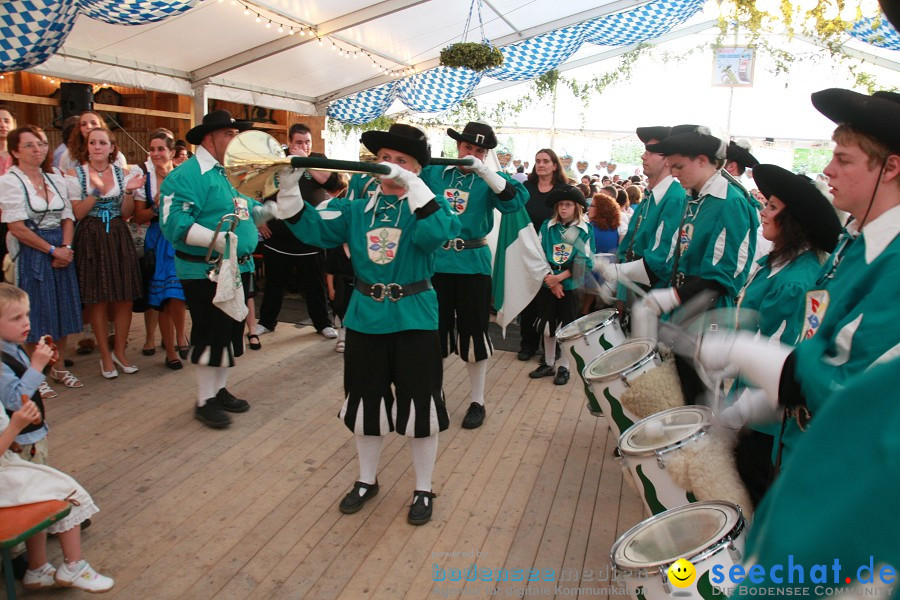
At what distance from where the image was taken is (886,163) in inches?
57.9

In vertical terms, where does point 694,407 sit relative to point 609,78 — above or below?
below

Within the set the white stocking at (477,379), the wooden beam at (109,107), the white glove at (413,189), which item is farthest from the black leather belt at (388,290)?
the wooden beam at (109,107)

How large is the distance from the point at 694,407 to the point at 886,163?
3.78 feet

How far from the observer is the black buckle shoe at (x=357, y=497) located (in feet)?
10.0

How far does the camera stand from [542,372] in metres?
5.23

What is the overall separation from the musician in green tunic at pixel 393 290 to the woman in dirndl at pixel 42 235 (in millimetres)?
2351

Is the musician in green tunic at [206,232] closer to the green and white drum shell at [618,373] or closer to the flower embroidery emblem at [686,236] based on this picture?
the green and white drum shell at [618,373]

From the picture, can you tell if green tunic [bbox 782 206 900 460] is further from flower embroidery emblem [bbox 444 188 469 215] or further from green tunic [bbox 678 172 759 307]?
flower embroidery emblem [bbox 444 188 469 215]

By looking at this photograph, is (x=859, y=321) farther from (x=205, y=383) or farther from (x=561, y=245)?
(x=561, y=245)

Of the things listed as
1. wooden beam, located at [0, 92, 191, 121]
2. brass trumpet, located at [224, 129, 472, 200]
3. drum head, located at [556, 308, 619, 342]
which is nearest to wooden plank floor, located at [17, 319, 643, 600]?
drum head, located at [556, 308, 619, 342]

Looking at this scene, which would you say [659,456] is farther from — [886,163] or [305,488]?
[305,488]

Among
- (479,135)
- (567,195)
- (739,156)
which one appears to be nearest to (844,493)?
(479,135)

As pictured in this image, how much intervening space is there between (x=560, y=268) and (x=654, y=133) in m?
1.41

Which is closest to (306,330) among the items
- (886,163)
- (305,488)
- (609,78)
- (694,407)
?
(305,488)
